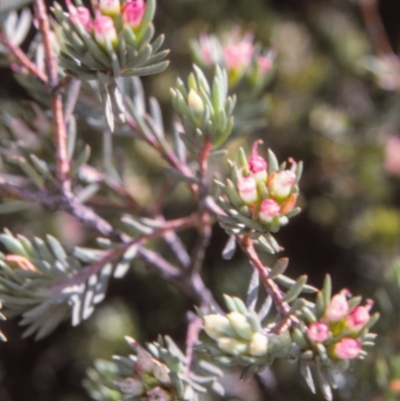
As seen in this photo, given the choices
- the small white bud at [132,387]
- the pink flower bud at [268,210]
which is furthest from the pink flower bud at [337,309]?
the small white bud at [132,387]

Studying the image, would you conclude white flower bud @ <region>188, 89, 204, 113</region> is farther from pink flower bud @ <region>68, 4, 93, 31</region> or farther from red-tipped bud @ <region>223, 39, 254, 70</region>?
red-tipped bud @ <region>223, 39, 254, 70</region>

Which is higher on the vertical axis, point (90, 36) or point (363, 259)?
point (90, 36)

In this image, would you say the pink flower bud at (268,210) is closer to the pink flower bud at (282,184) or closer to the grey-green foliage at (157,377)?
the pink flower bud at (282,184)

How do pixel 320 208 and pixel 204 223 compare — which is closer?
pixel 204 223

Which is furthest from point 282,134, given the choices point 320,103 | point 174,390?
point 174,390

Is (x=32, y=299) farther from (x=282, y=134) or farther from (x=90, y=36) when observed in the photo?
(x=282, y=134)

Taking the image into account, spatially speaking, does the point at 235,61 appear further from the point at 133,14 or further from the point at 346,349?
the point at 346,349
